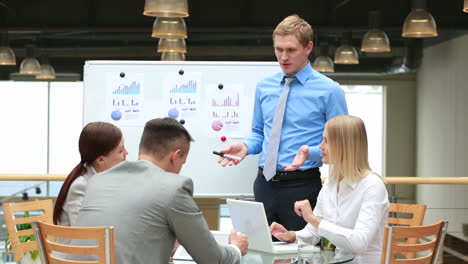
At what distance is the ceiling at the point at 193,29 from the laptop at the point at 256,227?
32.3ft

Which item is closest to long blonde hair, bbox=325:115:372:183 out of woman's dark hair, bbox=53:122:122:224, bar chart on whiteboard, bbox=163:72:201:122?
woman's dark hair, bbox=53:122:122:224

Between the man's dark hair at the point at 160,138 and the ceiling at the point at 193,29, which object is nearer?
Result: the man's dark hair at the point at 160,138

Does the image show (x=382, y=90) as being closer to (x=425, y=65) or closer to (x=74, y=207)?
(x=425, y=65)

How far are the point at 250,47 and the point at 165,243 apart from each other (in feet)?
34.8

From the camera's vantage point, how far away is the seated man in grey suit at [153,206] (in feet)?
9.35

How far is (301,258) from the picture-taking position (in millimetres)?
3322

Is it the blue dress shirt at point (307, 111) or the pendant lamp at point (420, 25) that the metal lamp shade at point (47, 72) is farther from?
the blue dress shirt at point (307, 111)

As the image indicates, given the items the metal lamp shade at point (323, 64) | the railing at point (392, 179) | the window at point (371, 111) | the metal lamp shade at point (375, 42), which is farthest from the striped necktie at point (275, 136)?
the window at point (371, 111)

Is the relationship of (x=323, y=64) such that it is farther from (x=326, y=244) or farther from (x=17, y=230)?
(x=326, y=244)

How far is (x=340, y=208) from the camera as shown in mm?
3596

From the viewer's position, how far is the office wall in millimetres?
11891

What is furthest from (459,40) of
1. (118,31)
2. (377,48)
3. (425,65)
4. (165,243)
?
(165,243)

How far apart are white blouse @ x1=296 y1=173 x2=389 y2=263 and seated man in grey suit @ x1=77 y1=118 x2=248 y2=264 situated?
0.62 meters

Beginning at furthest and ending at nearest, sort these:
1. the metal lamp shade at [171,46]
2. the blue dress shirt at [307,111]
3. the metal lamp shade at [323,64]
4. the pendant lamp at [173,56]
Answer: the metal lamp shade at [323,64], the pendant lamp at [173,56], the metal lamp shade at [171,46], the blue dress shirt at [307,111]
